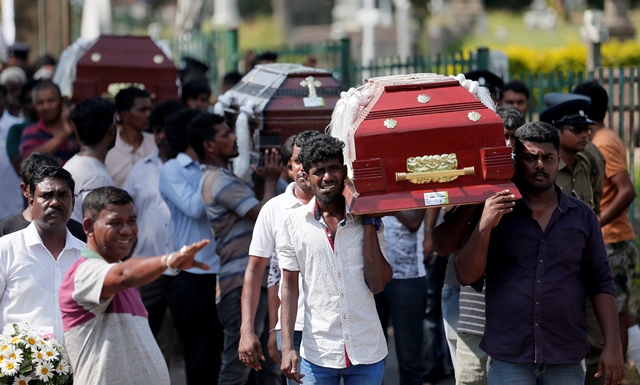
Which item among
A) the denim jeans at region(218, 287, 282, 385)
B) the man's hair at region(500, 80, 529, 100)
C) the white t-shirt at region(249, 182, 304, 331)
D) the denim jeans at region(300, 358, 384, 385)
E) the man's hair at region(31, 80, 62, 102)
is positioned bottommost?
the denim jeans at region(218, 287, 282, 385)

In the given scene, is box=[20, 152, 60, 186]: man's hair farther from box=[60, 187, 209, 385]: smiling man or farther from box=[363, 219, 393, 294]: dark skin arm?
box=[363, 219, 393, 294]: dark skin arm

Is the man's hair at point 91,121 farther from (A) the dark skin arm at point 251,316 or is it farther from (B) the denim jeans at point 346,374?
(B) the denim jeans at point 346,374

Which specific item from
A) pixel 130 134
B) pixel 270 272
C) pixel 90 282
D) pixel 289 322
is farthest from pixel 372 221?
pixel 130 134

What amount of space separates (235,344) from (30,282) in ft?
5.14

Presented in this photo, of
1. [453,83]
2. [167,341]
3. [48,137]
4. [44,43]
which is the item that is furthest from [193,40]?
[453,83]

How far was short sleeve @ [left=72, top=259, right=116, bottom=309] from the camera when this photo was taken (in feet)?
14.6

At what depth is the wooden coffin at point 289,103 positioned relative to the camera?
625cm

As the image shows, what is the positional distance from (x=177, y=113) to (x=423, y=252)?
1900mm

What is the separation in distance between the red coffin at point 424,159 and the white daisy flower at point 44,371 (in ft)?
5.00

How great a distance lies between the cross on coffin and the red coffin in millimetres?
1704

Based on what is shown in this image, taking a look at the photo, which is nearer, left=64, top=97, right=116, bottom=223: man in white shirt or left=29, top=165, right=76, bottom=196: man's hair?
left=29, top=165, right=76, bottom=196: man's hair

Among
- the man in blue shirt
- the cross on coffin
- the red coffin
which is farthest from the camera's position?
the man in blue shirt

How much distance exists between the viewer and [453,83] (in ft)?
15.9

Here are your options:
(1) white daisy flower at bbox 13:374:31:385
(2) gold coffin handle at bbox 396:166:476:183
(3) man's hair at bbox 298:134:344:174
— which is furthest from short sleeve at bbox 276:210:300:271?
(1) white daisy flower at bbox 13:374:31:385
